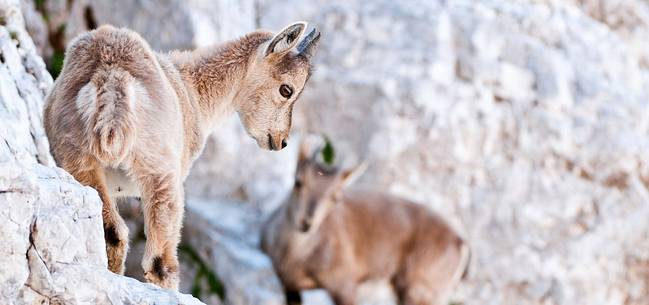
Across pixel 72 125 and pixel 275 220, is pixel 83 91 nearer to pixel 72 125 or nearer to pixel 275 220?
pixel 72 125

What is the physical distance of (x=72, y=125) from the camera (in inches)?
189

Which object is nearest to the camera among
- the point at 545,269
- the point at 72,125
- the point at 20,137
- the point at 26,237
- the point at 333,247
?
the point at 26,237

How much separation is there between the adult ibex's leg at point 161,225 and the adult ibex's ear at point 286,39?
3.98 ft

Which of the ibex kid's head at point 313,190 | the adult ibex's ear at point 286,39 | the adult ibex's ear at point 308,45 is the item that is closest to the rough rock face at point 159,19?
the ibex kid's head at point 313,190

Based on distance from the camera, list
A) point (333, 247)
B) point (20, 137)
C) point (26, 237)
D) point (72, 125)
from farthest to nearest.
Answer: point (333, 247) < point (20, 137) < point (72, 125) < point (26, 237)

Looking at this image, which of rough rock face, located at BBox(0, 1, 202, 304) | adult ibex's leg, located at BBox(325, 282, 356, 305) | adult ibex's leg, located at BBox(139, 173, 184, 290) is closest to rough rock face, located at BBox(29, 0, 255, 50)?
adult ibex's leg, located at BBox(325, 282, 356, 305)

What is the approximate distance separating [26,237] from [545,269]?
9926mm

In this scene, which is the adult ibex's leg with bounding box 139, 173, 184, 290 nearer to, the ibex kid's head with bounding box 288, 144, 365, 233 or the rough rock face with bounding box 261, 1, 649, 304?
the ibex kid's head with bounding box 288, 144, 365, 233

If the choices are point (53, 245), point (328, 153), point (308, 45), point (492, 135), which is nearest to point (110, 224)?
point (53, 245)

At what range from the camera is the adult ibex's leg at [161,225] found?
A: 489 cm

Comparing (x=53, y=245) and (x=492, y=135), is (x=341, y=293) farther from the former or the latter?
(x=53, y=245)

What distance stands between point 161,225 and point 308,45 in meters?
1.69

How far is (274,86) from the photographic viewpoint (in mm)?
6062

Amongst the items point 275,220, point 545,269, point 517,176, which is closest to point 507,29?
point 517,176
